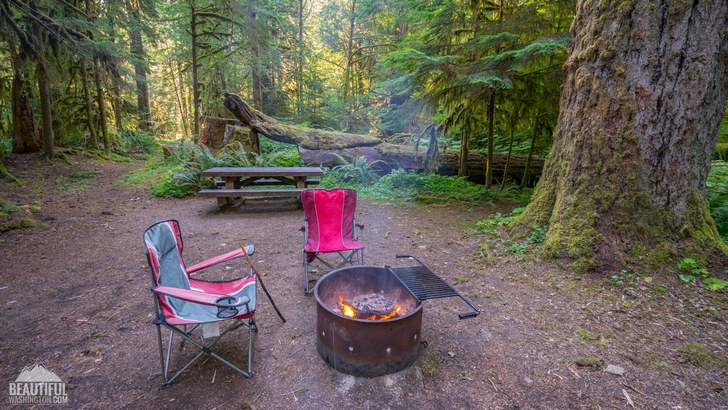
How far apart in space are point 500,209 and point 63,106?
1470 centimetres

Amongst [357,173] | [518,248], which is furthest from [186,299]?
[357,173]

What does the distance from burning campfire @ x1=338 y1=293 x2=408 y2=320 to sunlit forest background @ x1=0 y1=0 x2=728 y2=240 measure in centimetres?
351

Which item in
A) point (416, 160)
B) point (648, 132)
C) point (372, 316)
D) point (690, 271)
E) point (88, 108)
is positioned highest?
point (88, 108)

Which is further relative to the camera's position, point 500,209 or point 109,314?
point 500,209

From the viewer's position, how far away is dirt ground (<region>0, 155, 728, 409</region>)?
74.7 inches

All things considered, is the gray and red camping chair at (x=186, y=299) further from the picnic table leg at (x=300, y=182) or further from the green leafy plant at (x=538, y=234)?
the picnic table leg at (x=300, y=182)

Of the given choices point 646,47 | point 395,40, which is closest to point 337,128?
point 395,40

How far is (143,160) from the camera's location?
1216 centimetres

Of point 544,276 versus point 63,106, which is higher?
point 63,106

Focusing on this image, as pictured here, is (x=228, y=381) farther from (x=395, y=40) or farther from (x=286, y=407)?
(x=395, y=40)

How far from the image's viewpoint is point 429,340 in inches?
95.1

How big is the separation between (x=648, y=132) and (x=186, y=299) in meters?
4.27

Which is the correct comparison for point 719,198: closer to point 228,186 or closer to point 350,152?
point 350,152

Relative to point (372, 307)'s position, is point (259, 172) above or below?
above
